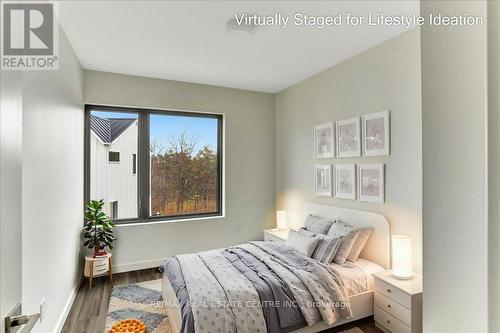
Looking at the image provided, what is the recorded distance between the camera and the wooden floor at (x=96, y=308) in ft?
8.37

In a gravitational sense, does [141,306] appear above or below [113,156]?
below

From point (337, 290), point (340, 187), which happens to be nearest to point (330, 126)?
point (340, 187)

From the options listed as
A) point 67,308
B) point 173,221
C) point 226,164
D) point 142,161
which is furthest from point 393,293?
point 142,161

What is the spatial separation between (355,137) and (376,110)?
389 millimetres

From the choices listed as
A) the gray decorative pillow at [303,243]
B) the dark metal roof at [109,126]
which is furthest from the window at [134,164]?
the gray decorative pillow at [303,243]

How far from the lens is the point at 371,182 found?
301cm

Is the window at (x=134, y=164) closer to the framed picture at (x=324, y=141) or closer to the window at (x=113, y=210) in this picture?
the window at (x=113, y=210)

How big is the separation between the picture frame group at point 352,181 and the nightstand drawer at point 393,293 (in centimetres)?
84

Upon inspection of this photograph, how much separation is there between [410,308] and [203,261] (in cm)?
192

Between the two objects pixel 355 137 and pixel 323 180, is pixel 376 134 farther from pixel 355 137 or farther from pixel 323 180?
pixel 323 180

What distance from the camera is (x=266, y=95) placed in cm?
485

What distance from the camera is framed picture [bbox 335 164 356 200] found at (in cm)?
323

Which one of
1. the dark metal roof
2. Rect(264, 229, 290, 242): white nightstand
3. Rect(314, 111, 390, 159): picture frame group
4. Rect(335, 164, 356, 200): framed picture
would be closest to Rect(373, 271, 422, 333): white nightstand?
Rect(335, 164, 356, 200): framed picture

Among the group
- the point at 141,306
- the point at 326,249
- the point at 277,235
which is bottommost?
the point at 141,306
